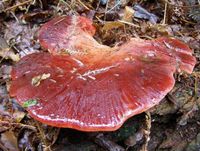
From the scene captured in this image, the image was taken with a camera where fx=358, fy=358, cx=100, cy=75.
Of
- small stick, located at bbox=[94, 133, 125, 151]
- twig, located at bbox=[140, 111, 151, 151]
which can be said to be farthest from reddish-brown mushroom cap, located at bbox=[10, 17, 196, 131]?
small stick, located at bbox=[94, 133, 125, 151]

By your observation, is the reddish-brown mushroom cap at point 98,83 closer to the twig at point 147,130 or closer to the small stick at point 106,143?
the twig at point 147,130

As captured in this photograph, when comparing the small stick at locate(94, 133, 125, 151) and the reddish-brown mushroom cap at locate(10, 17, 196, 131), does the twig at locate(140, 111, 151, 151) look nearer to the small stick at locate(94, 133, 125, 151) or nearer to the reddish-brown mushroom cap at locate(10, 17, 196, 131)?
the small stick at locate(94, 133, 125, 151)

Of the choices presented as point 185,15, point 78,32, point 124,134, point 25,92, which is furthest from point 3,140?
point 185,15

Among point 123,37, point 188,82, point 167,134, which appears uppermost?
point 123,37

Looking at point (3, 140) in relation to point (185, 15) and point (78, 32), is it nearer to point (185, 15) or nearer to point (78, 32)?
point (78, 32)

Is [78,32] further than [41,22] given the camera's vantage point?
No
